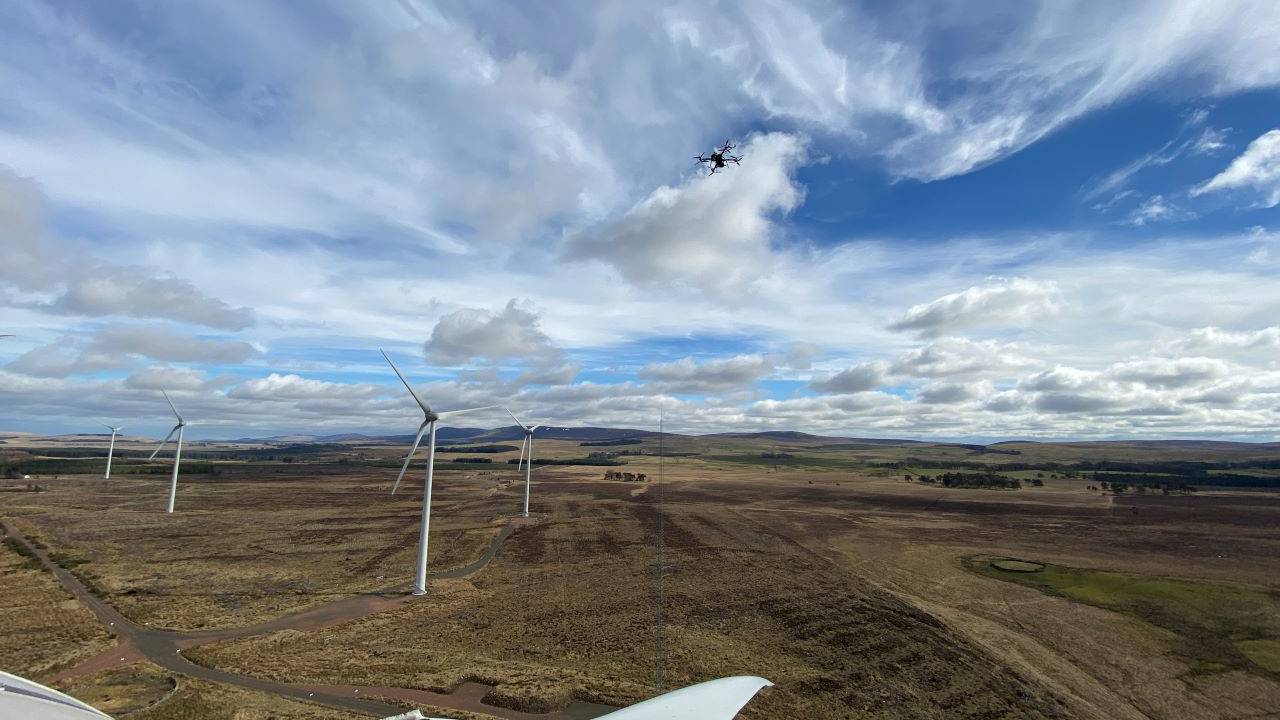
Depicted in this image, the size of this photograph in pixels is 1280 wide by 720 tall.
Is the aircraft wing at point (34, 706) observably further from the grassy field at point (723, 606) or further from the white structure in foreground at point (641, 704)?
the grassy field at point (723, 606)

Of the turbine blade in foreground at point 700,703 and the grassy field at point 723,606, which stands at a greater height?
the turbine blade in foreground at point 700,703

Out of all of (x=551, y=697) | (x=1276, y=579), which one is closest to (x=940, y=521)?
(x=1276, y=579)

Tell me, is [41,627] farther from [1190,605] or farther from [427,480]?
[1190,605]

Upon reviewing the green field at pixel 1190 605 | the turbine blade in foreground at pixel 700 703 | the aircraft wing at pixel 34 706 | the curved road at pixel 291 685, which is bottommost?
the green field at pixel 1190 605

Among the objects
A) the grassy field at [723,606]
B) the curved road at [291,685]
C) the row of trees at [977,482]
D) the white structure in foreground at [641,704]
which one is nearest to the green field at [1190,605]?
the grassy field at [723,606]

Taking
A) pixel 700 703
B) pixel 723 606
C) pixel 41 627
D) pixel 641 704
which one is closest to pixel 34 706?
pixel 641 704

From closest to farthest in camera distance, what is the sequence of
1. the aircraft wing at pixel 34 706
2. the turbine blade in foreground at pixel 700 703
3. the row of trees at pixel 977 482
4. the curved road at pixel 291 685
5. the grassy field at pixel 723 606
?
the aircraft wing at pixel 34 706 < the turbine blade in foreground at pixel 700 703 < the curved road at pixel 291 685 < the grassy field at pixel 723 606 < the row of trees at pixel 977 482

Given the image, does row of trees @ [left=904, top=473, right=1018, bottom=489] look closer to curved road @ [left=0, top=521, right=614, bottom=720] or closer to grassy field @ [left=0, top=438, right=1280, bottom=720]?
grassy field @ [left=0, top=438, right=1280, bottom=720]
